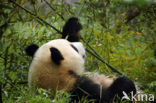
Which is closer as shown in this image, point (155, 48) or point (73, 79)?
point (73, 79)

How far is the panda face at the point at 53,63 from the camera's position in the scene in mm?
2383

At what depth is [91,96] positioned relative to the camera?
2439mm

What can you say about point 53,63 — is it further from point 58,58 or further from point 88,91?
point 88,91

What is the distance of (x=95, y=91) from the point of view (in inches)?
96.3

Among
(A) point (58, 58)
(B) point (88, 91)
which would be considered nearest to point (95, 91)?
(B) point (88, 91)

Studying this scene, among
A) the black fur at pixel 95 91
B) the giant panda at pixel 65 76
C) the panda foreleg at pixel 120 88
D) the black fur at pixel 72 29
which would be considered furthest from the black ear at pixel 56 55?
the panda foreleg at pixel 120 88

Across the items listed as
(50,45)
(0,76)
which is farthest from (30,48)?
(0,76)

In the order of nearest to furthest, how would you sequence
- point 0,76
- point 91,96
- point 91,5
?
point 0,76, point 91,5, point 91,96

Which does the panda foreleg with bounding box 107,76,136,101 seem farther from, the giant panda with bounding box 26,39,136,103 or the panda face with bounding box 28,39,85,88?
the panda face with bounding box 28,39,85,88

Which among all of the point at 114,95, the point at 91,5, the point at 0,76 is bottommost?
the point at 114,95

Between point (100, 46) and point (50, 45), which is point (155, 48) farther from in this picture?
point (50, 45)

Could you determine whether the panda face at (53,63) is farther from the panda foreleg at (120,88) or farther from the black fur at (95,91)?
the panda foreleg at (120,88)

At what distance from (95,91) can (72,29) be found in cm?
87

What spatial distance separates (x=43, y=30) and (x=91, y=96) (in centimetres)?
103
